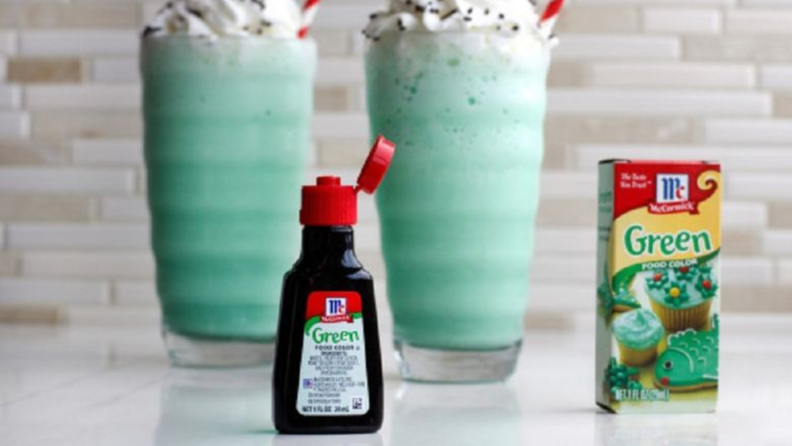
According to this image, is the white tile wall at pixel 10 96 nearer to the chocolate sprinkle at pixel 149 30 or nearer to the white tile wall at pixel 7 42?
the white tile wall at pixel 7 42

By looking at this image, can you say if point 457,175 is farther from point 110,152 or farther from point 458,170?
point 110,152

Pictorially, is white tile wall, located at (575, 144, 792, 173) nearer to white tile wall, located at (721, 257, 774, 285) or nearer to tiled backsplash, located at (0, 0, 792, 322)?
tiled backsplash, located at (0, 0, 792, 322)

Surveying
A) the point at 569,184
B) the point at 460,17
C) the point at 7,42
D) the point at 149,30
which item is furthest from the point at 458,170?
the point at 7,42

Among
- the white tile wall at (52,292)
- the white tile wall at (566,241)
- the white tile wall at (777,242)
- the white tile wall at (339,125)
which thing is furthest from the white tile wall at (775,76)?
the white tile wall at (52,292)

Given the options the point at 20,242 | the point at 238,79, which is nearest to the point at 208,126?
the point at 238,79

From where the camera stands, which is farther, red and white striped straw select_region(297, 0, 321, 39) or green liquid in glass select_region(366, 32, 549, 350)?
red and white striped straw select_region(297, 0, 321, 39)

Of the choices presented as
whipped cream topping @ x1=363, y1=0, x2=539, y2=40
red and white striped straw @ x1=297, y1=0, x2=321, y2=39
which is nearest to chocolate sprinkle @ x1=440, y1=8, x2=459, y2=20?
whipped cream topping @ x1=363, y1=0, x2=539, y2=40

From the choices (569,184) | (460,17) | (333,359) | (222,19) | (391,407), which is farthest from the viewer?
(569,184)
